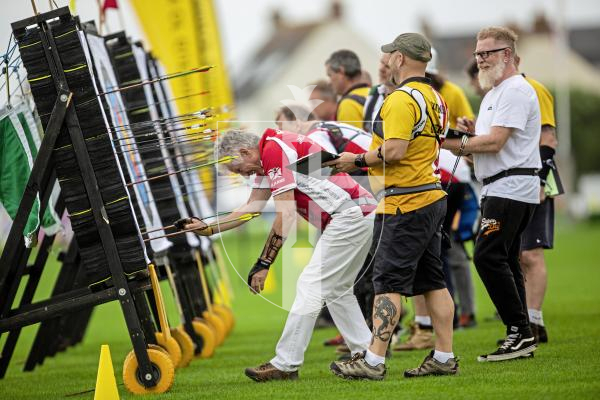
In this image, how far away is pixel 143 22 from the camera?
1370 centimetres

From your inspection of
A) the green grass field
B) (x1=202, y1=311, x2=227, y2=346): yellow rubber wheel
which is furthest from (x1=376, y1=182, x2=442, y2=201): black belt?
(x1=202, y1=311, x2=227, y2=346): yellow rubber wheel

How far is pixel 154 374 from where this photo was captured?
288 inches

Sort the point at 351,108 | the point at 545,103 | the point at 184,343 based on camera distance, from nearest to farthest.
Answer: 1. the point at 545,103
2. the point at 184,343
3. the point at 351,108

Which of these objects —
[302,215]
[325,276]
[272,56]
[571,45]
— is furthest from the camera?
[571,45]

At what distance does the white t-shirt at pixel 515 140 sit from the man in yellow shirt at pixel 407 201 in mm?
637

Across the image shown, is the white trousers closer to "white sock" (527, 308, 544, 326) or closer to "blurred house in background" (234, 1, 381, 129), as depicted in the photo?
"white sock" (527, 308, 544, 326)

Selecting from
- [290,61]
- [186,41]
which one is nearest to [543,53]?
[290,61]

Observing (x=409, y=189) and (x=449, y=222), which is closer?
(x=409, y=189)

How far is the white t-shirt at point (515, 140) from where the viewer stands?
759 cm

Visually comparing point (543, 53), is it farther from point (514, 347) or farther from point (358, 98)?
point (514, 347)

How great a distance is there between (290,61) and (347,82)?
60.0 meters

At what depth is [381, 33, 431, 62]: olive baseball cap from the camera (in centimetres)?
700

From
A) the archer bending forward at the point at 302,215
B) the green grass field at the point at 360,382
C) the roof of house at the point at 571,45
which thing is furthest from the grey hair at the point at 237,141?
the roof of house at the point at 571,45

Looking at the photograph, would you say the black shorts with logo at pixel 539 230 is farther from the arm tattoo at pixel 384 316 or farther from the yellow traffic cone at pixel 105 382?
the yellow traffic cone at pixel 105 382
